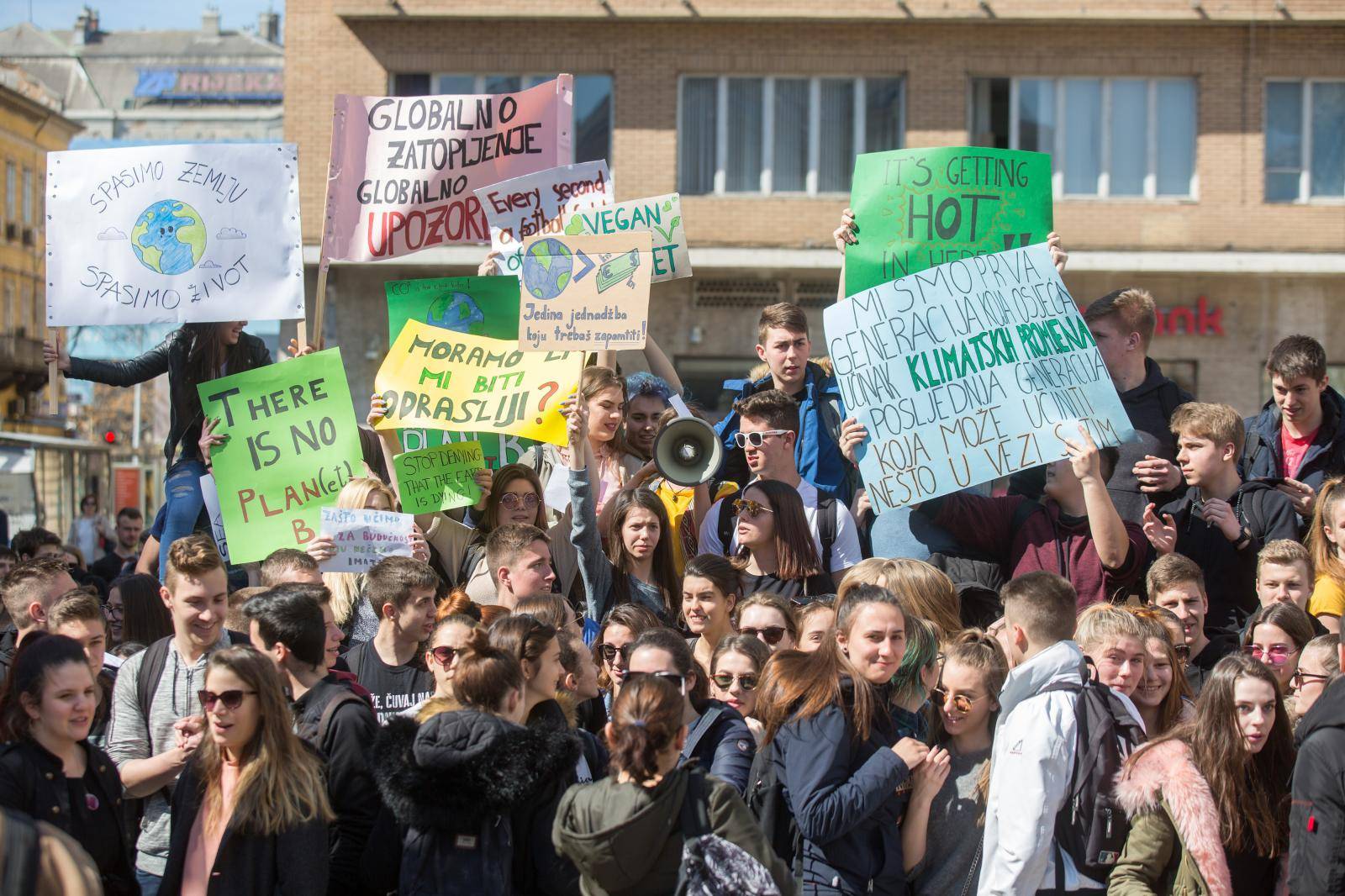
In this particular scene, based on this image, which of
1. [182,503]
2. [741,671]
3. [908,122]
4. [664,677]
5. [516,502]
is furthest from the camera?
[908,122]

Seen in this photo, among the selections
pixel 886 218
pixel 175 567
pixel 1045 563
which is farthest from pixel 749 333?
pixel 175 567

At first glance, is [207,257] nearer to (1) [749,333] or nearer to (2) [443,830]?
(2) [443,830]

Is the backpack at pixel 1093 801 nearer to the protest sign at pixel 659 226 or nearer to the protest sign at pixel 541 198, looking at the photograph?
the protest sign at pixel 659 226

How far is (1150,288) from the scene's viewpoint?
20.9 metres

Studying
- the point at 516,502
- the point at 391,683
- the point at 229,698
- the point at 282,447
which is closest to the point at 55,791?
the point at 229,698

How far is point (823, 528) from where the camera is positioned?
719 centimetres

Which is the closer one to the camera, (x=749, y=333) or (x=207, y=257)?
(x=207, y=257)

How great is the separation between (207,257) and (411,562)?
9.61 ft

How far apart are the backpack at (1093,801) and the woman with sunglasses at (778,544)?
201cm

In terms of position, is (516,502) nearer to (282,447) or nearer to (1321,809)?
(282,447)

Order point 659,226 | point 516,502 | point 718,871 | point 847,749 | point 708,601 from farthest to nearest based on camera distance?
point 659,226 → point 516,502 → point 708,601 → point 847,749 → point 718,871

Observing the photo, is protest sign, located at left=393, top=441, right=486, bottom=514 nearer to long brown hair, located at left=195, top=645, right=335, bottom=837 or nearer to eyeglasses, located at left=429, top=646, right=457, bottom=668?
eyeglasses, located at left=429, top=646, right=457, bottom=668

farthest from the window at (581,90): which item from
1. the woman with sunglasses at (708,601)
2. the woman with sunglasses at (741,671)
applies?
the woman with sunglasses at (741,671)

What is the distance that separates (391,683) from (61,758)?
159 centimetres
